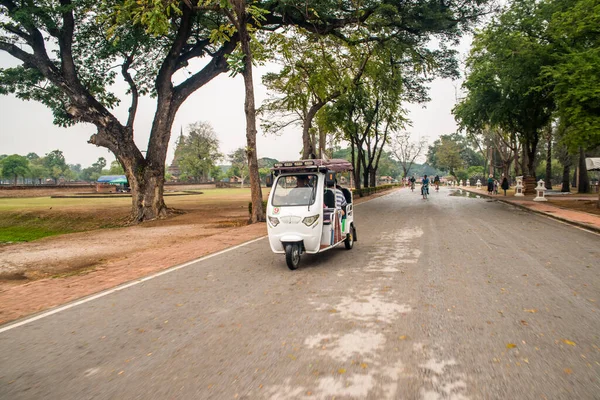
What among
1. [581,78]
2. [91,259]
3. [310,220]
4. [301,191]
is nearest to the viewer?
[310,220]

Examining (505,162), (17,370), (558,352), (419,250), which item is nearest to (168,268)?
(17,370)

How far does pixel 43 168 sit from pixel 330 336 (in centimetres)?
14344

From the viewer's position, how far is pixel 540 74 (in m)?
21.5

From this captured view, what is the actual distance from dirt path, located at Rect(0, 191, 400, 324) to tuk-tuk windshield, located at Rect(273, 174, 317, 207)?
2765mm

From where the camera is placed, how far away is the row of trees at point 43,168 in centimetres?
10356

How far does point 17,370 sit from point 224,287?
3.28 m

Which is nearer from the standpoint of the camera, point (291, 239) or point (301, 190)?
point (291, 239)

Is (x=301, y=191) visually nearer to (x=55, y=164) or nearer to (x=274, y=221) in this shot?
(x=274, y=221)

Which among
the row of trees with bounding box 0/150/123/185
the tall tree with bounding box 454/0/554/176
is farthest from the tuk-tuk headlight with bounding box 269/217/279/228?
the row of trees with bounding box 0/150/123/185

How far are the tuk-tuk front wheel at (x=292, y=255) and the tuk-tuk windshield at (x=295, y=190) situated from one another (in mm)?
882

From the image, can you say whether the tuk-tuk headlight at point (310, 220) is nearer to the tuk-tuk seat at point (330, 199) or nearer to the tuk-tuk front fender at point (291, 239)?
the tuk-tuk front fender at point (291, 239)

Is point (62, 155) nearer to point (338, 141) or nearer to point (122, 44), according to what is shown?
point (338, 141)

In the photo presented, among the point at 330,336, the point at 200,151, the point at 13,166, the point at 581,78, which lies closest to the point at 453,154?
the point at 200,151

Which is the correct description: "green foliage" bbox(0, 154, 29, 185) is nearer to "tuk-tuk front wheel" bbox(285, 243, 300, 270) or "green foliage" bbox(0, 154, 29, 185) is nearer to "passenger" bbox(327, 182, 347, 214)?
"passenger" bbox(327, 182, 347, 214)
